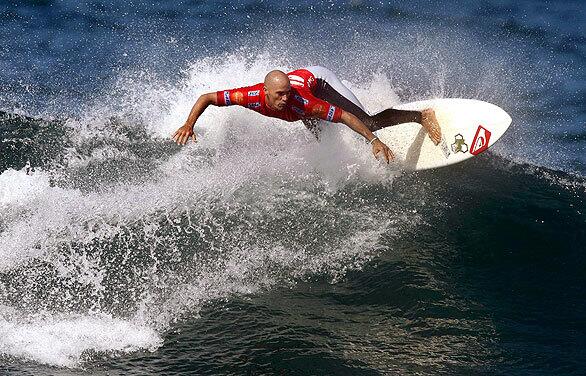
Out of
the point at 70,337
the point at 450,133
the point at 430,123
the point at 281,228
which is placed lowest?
the point at 70,337

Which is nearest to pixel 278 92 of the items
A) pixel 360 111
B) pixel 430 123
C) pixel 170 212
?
pixel 360 111

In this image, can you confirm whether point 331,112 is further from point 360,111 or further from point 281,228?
point 281,228

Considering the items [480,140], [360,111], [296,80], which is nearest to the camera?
[296,80]

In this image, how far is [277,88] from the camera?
802 centimetres

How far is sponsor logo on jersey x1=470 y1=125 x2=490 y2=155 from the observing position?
977 centimetres

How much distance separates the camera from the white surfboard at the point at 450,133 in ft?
32.1

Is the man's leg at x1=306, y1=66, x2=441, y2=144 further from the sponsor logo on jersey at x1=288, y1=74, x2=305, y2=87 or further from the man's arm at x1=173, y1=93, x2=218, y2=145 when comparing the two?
the man's arm at x1=173, y1=93, x2=218, y2=145

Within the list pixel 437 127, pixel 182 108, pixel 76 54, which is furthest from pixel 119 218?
pixel 76 54

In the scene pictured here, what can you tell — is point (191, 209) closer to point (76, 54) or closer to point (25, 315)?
point (25, 315)

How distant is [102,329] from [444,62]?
905 centimetres

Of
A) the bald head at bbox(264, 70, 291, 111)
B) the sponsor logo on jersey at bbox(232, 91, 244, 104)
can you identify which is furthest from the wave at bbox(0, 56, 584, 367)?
the bald head at bbox(264, 70, 291, 111)

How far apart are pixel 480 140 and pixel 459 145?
0.27 m

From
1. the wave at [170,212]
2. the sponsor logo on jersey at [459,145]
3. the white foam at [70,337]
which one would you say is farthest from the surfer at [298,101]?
the white foam at [70,337]

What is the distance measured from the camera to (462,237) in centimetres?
902
